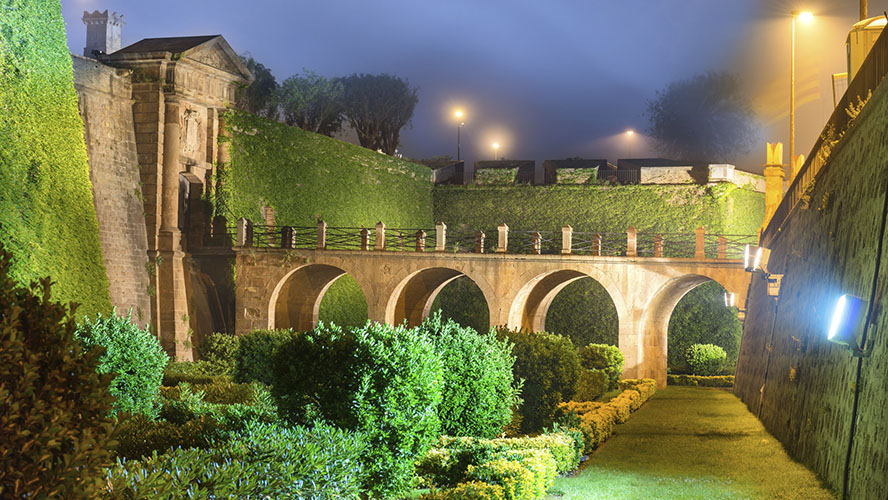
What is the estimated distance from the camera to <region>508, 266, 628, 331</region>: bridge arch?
31.3m

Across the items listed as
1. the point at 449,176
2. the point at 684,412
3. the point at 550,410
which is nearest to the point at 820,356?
the point at 550,410

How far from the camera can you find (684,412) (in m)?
22.2

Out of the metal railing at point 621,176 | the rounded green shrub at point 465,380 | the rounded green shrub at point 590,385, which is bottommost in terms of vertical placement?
the rounded green shrub at point 590,385

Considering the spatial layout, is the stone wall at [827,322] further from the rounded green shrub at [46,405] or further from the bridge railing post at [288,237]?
the bridge railing post at [288,237]

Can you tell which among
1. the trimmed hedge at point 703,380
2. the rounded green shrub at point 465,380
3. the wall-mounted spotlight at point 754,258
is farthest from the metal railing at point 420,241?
the rounded green shrub at point 465,380

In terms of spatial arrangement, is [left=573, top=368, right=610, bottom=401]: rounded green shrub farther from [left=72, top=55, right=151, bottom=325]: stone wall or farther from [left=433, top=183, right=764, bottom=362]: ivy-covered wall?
[left=72, top=55, right=151, bottom=325]: stone wall

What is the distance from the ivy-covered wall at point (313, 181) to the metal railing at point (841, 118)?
2132cm

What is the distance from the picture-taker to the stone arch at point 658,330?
32.1 meters

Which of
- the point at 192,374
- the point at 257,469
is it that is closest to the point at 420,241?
the point at 192,374

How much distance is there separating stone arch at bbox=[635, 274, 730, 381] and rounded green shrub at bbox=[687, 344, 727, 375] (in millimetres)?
4567

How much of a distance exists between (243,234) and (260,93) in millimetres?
21193

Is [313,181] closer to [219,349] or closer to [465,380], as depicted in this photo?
[219,349]

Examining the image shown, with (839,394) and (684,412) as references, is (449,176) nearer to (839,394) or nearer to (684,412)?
(684,412)

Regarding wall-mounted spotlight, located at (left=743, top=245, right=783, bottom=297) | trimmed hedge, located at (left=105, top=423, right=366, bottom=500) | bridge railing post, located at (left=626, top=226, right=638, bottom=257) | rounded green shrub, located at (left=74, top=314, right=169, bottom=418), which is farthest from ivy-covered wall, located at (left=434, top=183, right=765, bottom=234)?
trimmed hedge, located at (left=105, top=423, right=366, bottom=500)
